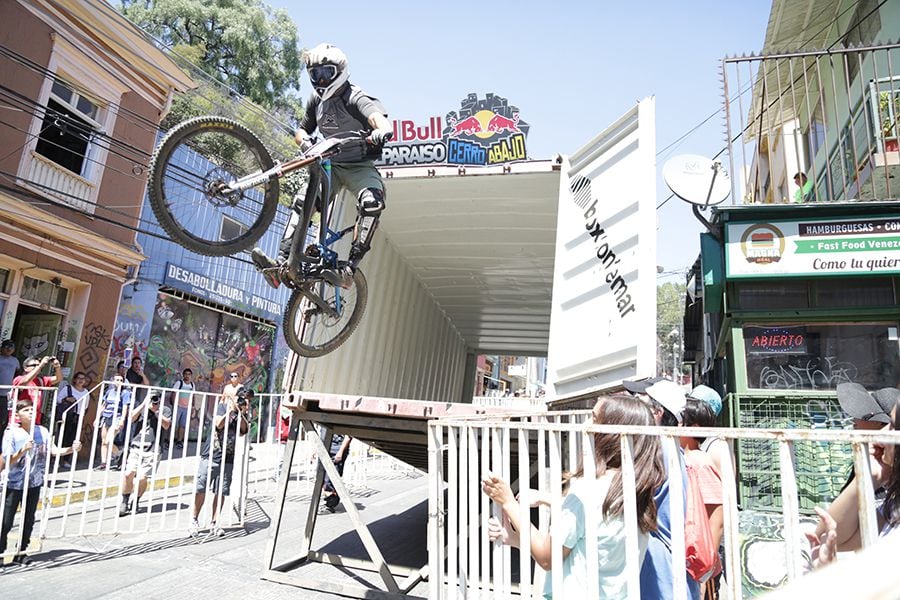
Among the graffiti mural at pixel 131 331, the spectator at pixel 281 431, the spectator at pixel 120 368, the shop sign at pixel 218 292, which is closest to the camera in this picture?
the spectator at pixel 281 431

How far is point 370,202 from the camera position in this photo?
193 inches

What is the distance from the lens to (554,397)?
530cm

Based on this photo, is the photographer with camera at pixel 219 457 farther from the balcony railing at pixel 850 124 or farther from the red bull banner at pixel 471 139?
the balcony railing at pixel 850 124

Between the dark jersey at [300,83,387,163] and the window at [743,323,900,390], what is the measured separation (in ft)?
15.6

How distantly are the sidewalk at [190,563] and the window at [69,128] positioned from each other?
8.01 m

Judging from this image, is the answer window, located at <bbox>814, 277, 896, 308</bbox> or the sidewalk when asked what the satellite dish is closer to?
window, located at <bbox>814, 277, 896, 308</bbox>

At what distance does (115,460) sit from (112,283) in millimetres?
3912

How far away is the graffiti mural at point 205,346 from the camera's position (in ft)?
46.8

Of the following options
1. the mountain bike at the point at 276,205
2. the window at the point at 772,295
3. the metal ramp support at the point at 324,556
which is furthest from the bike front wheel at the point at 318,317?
the window at the point at 772,295

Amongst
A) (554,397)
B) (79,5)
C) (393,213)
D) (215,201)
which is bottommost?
(554,397)

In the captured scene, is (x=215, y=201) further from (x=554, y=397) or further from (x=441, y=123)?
(x=554, y=397)

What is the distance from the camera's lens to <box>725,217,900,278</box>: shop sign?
20.1ft

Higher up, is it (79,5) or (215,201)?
(79,5)

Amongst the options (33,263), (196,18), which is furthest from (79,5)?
(196,18)
